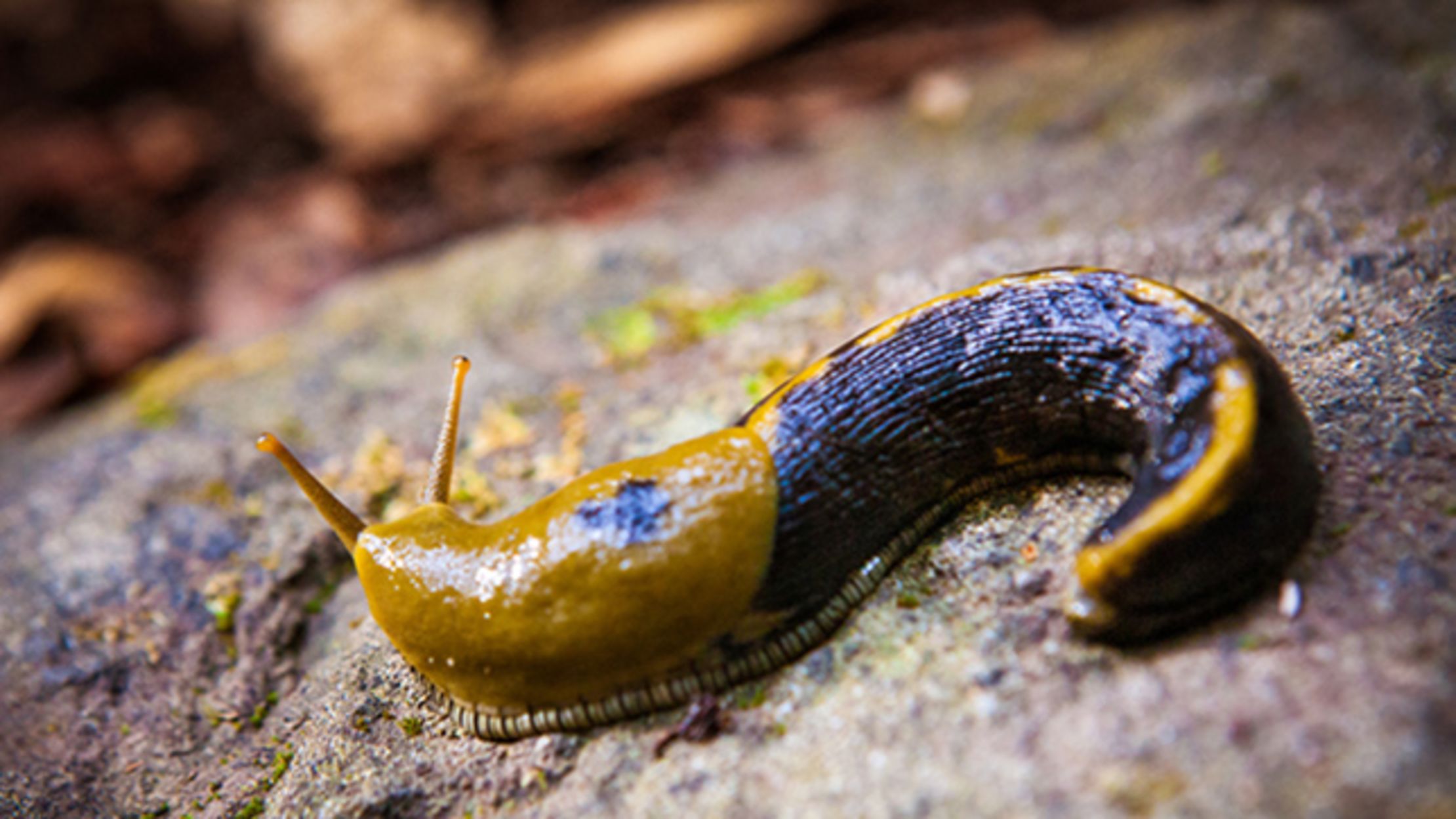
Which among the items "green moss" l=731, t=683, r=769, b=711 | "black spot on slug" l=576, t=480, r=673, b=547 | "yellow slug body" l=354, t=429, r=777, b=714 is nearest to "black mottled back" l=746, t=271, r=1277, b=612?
"yellow slug body" l=354, t=429, r=777, b=714

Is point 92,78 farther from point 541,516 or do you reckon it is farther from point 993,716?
point 993,716

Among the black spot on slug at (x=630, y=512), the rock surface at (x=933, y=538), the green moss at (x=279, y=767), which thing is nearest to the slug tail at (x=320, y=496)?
the rock surface at (x=933, y=538)

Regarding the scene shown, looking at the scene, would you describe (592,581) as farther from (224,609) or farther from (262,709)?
(224,609)

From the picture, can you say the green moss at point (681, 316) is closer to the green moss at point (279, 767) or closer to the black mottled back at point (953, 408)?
the black mottled back at point (953, 408)

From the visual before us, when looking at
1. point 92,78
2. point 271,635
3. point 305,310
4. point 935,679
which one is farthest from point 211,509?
point 92,78

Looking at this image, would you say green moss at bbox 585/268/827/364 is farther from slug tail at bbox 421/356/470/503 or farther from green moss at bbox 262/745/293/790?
green moss at bbox 262/745/293/790

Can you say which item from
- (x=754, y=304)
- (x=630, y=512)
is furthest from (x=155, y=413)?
(x=630, y=512)
